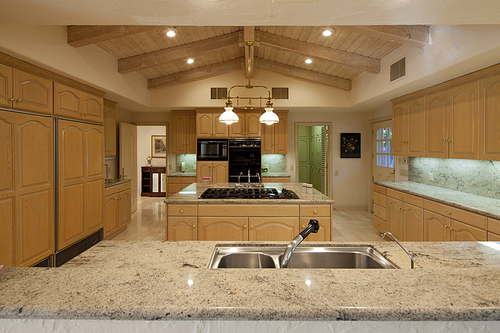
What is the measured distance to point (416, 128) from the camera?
398cm

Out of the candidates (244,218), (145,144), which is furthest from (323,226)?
(145,144)

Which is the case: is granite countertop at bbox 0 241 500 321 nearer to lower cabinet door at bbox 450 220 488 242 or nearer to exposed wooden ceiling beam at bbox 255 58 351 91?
lower cabinet door at bbox 450 220 488 242

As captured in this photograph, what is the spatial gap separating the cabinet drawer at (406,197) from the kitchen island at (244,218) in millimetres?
1281

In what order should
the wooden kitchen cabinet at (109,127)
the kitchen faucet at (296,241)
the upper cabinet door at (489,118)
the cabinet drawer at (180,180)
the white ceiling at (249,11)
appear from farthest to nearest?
the cabinet drawer at (180,180) → the wooden kitchen cabinet at (109,127) → the upper cabinet door at (489,118) → the white ceiling at (249,11) → the kitchen faucet at (296,241)

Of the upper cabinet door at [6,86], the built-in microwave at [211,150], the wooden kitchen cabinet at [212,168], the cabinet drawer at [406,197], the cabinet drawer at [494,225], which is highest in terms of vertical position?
the upper cabinet door at [6,86]

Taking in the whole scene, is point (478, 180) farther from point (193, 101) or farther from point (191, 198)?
point (193, 101)

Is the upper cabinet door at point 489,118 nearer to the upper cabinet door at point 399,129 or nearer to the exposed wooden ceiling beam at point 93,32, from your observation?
the upper cabinet door at point 399,129

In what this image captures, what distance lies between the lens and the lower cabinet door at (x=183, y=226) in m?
3.06

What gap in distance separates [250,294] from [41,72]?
333 centimetres

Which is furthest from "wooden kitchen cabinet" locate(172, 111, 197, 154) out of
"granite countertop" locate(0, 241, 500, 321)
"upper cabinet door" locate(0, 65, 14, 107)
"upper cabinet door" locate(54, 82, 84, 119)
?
"granite countertop" locate(0, 241, 500, 321)

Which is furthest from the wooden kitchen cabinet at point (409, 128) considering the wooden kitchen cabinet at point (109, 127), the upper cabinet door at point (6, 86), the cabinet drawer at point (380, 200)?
the wooden kitchen cabinet at point (109, 127)

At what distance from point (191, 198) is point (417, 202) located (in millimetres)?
2831

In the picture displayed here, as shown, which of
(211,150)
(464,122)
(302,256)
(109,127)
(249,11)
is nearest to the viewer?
(302,256)

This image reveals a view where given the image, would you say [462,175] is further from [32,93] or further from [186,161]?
[186,161]
